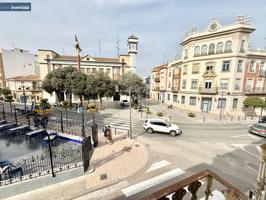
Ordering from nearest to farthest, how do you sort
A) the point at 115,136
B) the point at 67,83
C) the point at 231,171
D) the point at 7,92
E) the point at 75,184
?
the point at 75,184 < the point at 231,171 < the point at 115,136 < the point at 67,83 < the point at 7,92

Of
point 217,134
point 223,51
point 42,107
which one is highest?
point 223,51

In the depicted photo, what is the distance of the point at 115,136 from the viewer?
1403cm

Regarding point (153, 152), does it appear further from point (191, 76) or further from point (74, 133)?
point (191, 76)

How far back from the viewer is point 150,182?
25.7 ft

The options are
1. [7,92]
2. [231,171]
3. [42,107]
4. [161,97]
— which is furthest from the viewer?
[161,97]

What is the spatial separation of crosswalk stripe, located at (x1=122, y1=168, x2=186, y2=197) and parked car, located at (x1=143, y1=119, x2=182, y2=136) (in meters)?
5.91

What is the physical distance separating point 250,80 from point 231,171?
22.5 metres

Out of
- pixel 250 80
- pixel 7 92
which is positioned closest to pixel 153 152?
pixel 250 80

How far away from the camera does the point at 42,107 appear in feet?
60.4

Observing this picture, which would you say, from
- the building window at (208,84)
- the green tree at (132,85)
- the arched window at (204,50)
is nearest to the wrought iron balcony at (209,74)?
the building window at (208,84)

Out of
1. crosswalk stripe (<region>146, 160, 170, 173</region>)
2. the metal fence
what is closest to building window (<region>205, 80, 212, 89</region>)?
crosswalk stripe (<region>146, 160, 170, 173</region>)

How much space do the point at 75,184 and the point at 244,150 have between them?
501 inches

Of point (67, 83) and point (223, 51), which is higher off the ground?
point (223, 51)

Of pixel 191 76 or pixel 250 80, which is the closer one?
pixel 250 80
